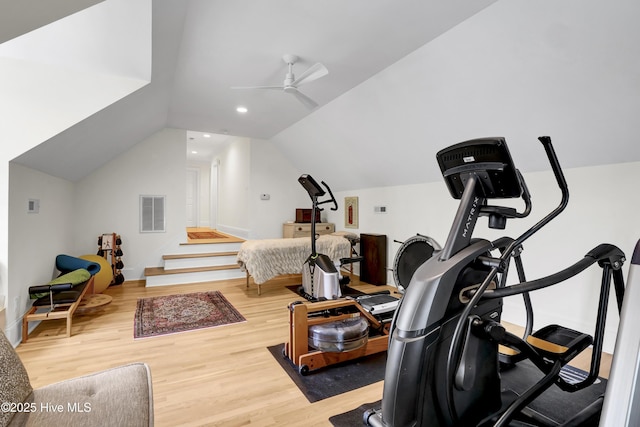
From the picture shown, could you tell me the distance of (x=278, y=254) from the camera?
14.5 feet

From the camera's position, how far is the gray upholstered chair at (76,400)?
1038 mm

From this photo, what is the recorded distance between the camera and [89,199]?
4.89 meters

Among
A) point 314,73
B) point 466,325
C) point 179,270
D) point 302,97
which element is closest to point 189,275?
point 179,270

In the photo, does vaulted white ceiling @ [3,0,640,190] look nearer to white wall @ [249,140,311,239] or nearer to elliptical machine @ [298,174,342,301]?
elliptical machine @ [298,174,342,301]

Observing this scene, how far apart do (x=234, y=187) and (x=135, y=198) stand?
2.26m

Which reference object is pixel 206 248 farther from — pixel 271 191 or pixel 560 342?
pixel 560 342

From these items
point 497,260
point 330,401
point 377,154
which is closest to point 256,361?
point 330,401

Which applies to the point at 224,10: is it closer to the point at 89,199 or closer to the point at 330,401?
the point at 330,401

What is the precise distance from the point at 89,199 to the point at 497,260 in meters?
5.61

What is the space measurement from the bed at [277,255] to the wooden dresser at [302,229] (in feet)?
4.05

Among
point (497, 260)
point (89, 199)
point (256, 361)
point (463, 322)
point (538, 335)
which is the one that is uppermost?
point (89, 199)

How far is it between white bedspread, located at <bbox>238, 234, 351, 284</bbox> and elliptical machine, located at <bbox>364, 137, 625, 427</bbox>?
2.87m

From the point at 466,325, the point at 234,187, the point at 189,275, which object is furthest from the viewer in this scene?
the point at 234,187

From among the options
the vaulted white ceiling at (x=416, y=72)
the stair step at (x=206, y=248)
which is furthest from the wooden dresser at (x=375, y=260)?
the stair step at (x=206, y=248)
